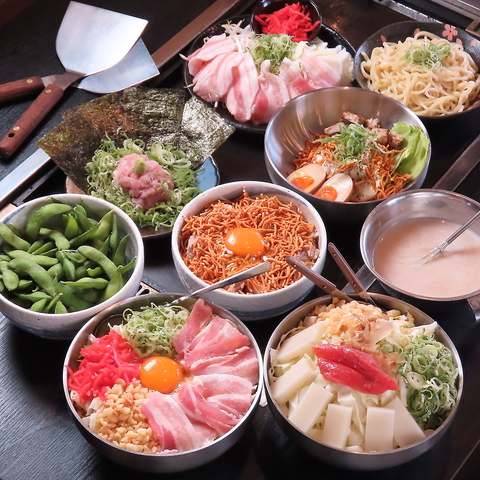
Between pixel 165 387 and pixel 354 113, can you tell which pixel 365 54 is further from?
pixel 165 387

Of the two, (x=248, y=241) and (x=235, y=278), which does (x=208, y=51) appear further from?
(x=235, y=278)

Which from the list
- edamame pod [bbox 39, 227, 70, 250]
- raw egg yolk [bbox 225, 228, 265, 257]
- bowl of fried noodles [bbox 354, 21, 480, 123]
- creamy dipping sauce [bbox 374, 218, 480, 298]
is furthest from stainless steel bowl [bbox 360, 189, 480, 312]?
edamame pod [bbox 39, 227, 70, 250]

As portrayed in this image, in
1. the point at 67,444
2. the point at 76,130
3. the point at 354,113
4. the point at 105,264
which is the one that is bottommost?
the point at 354,113

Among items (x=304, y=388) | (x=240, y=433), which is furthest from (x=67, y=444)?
(x=304, y=388)

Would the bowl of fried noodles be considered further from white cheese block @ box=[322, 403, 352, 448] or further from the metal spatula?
white cheese block @ box=[322, 403, 352, 448]

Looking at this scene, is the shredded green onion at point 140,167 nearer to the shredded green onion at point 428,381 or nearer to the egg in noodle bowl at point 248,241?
the egg in noodle bowl at point 248,241

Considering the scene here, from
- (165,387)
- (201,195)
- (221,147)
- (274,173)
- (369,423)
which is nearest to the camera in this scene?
(369,423)

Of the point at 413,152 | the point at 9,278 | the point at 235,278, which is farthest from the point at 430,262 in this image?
the point at 9,278
